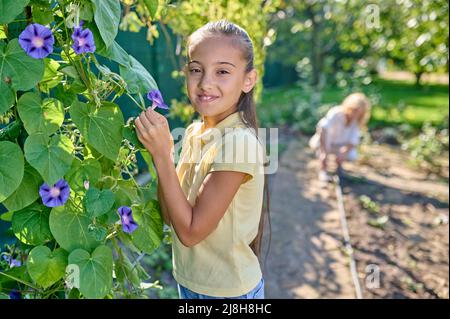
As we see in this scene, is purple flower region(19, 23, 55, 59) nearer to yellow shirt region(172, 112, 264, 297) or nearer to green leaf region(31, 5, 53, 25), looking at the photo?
green leaf region(31, 5, 53, 25)

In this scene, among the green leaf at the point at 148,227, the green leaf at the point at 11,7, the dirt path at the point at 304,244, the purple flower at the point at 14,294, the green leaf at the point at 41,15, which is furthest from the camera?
the dirt path at the point at 304,244

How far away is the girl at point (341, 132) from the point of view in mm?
5945

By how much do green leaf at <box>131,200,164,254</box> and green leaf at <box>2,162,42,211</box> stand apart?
0.26 metres

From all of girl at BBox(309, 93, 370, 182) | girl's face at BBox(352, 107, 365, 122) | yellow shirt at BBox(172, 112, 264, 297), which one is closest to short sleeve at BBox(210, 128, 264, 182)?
yellow shirt at BBox(172, 112, 264, 297)

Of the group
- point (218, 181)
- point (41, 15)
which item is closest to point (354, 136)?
point (218, 181)

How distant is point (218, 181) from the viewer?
1.40 metres

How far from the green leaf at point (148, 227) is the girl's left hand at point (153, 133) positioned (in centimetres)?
18

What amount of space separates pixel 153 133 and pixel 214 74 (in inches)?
12.1

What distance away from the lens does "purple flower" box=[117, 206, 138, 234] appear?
4.16 feet

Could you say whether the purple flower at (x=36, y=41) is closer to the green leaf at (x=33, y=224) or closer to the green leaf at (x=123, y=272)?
the green leaf at (x=33, y=224)

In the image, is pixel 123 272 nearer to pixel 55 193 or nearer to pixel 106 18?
pixel 55 193

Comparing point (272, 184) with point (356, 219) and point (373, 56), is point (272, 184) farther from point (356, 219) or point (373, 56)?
point (373, 56)

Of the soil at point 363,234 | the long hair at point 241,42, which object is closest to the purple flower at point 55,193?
the long hair at point 241,42

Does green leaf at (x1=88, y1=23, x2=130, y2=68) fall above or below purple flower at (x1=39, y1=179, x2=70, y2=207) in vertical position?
above
